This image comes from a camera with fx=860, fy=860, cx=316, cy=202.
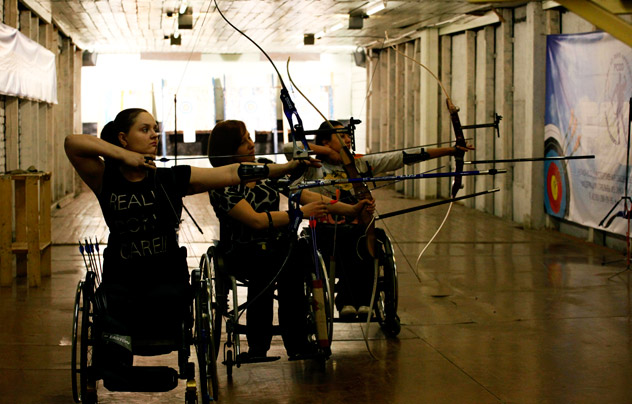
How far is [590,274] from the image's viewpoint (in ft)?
20.1

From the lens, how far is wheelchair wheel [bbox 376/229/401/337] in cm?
407

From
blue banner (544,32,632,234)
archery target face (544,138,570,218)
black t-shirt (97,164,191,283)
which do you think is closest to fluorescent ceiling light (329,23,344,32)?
blue banner (544,32,632,234)

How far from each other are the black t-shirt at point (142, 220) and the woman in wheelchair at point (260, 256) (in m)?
0.65

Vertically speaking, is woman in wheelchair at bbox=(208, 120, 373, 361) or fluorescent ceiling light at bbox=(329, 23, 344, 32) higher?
fluorescent ceiling light at bbox=(329, 23, 344, 32)

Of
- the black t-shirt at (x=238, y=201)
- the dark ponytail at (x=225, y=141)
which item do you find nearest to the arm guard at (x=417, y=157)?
the black t-shirt at (x=238, y=201)

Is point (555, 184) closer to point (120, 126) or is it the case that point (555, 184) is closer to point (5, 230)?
point (5, 230)

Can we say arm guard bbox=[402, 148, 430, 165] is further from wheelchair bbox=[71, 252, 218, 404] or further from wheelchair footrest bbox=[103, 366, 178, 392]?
wheelchair footrest bbox=[103, 366, 178, 392]

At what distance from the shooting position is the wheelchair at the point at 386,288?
4066mm

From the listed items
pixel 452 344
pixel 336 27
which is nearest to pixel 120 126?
pixel 452 344

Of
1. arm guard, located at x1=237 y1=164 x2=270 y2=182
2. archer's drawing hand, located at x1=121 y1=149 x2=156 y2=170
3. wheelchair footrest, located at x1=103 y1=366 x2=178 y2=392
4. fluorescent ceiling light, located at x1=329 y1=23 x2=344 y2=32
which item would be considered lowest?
wheelchair footrest, located at x1=103 y1=366 x2=178 y2=392

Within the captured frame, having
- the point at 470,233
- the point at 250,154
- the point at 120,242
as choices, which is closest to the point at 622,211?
the point at 470,233

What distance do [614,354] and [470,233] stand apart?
4.52 metres

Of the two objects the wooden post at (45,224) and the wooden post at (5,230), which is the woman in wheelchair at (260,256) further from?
the wooden post at (45,224)

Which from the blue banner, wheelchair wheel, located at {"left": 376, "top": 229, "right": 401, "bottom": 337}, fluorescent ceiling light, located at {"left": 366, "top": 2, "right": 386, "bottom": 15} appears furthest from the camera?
fluorescent ceiling light, located at {"left": 366, "top": 2, "right": 386, "bottom": 15}
